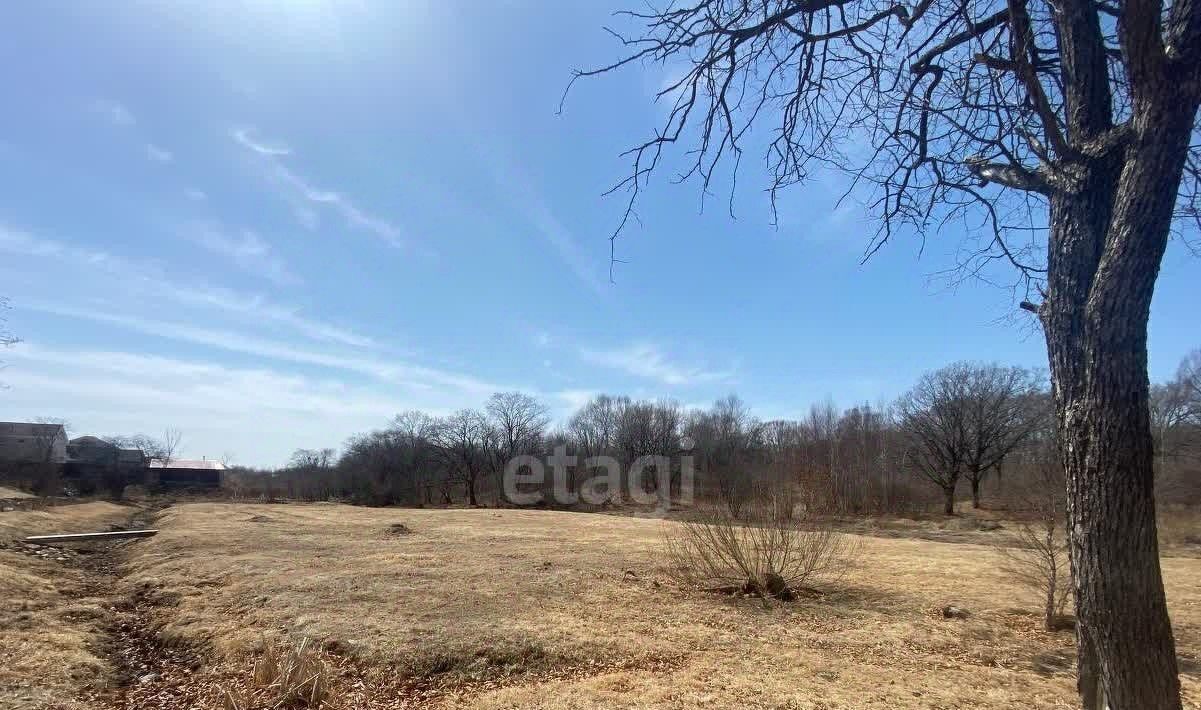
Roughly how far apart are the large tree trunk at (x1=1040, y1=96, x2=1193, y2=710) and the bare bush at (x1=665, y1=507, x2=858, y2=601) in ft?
27.7

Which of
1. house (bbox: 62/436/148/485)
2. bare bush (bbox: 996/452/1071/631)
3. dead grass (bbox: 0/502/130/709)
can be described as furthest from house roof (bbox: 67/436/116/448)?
bare bush (bbox: 996/452/1071/631)

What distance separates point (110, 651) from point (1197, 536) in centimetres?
3154

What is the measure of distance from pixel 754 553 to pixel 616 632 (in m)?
3.59

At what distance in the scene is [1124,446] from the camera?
2375 mm

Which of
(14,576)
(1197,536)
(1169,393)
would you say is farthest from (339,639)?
(1169,393)

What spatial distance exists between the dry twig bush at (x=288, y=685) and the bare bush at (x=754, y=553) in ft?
22.2

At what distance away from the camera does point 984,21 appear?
3.42 metres

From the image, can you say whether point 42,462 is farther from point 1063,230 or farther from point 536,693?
point 1063,230

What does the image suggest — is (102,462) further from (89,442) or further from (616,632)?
(616,632)

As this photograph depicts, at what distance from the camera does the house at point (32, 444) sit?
46.7 metres

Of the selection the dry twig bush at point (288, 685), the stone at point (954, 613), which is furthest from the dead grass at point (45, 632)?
the stone at point (954, 613)

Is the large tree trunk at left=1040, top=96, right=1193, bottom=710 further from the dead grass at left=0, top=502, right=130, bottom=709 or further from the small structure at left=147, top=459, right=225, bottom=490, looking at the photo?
the small structure at left=147, top=459, right=225, bottom=490

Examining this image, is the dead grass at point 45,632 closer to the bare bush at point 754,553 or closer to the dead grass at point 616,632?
the dead grass at point 616,632

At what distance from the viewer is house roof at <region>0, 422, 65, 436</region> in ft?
181
